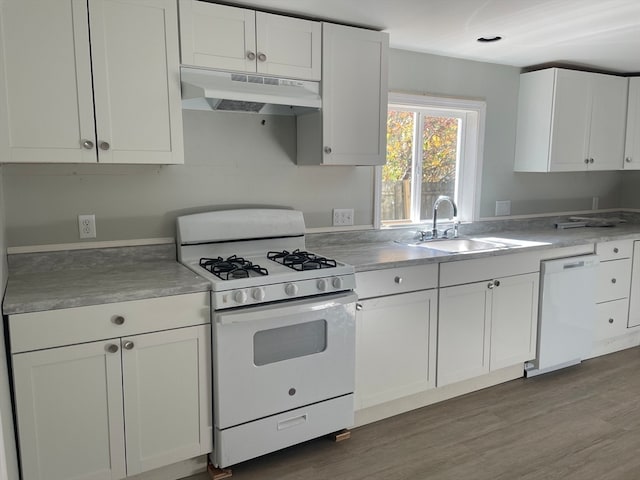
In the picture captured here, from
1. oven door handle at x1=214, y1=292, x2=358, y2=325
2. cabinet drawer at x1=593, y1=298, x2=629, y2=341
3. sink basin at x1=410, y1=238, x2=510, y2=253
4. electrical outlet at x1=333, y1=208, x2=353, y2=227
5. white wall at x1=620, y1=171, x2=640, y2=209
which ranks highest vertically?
white wall at x1=620, y1=171, x2=640, y2=209

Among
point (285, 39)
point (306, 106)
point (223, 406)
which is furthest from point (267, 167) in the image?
point (223, 406)

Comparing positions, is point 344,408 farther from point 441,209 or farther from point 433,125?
point 433,125

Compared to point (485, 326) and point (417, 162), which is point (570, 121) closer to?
point (417, 162)

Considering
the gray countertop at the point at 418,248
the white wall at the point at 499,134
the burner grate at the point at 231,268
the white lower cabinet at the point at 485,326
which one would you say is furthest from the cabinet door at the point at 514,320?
the burner grate at the point at 231,268

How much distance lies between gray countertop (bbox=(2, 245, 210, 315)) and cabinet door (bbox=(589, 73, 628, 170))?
3366mm

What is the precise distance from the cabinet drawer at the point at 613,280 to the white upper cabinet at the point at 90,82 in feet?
10.2

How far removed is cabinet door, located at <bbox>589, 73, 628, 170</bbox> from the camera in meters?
3.92

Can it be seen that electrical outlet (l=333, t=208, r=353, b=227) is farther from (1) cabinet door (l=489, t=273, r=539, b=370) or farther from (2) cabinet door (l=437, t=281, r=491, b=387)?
(1) cabinet door (l=489, t=273, r=539, b=370)

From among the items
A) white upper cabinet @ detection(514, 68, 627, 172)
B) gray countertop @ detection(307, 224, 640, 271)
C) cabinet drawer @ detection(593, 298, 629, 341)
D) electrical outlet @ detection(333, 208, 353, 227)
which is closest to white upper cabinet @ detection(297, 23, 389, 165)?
electrical outlet @ detection(333, 208, 353, 227)

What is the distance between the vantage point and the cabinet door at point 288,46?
2463mm

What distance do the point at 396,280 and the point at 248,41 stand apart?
56.2 inches

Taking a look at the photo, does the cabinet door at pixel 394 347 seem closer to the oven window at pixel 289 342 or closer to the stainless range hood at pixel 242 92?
the oven window at pixel 289 342

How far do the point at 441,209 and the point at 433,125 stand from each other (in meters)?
0.62

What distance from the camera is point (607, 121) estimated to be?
3998mm
